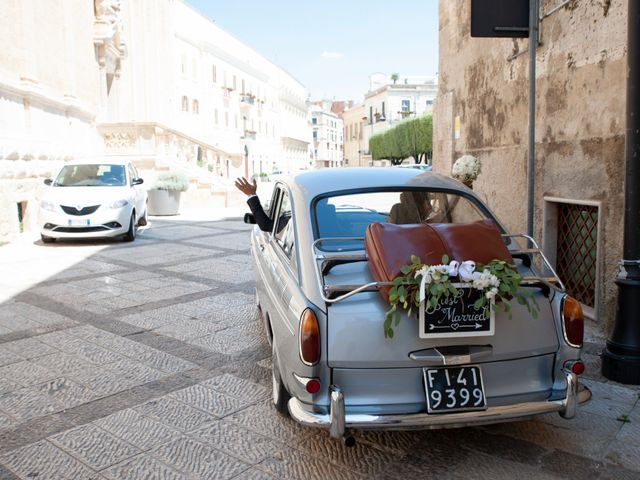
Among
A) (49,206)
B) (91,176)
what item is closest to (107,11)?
(91,176)

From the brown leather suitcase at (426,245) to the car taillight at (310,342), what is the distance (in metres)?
0.39

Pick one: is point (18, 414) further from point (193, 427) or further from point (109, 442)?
point (193, 427)

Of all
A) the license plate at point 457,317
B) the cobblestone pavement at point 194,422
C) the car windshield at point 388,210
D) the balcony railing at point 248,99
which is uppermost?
the balcony railing at point 248,99

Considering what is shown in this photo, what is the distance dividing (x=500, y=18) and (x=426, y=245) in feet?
10.5

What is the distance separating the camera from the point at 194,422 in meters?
3.90

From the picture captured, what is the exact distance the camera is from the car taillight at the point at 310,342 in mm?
3094

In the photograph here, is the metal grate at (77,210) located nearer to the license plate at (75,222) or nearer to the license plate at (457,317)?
the license plate at (75,222)

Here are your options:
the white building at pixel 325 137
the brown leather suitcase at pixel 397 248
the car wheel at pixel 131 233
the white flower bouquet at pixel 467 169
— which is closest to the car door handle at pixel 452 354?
the brown leather suitcase at pixel 397 248

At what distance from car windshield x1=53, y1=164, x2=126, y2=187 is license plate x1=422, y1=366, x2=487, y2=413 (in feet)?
35.4

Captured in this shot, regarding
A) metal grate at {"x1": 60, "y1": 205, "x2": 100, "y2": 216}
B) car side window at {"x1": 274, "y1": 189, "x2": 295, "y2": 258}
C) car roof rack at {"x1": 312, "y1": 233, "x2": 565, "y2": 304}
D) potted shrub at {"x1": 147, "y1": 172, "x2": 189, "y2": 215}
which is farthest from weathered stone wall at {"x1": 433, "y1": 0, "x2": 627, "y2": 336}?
potted shrub at {"x1": 147, "y1": 172, "x2": 189, "y2": 215}

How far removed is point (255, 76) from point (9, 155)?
6642cm

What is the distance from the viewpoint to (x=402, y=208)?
13.8 ft

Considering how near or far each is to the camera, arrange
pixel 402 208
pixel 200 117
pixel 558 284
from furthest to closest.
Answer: pixel 200 117, pixel 402 208, pixel 558 284

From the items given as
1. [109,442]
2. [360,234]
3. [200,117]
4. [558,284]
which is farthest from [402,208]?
[200,117]
